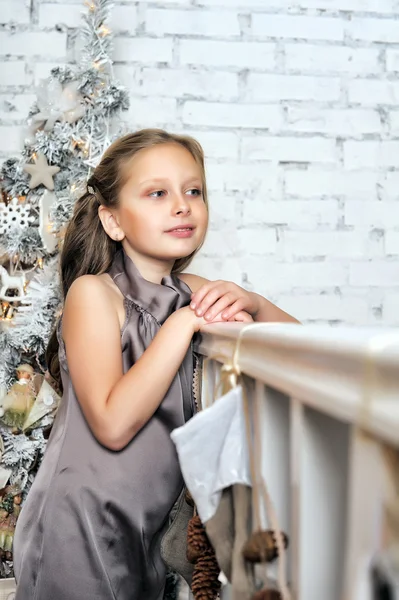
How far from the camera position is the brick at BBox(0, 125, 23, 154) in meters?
2.20

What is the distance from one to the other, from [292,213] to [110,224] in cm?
100

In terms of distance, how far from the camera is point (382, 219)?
238 centimetres

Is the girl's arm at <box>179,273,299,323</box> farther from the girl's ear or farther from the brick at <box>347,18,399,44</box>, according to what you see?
the brick at <box>347,18,399,44</box>

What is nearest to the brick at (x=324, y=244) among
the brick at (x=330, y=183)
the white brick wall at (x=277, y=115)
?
the white brick wall at (x=277, y=115)

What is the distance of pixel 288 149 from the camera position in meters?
2.33

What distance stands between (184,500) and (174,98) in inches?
60.4

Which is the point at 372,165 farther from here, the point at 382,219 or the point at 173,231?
the point at 173,231

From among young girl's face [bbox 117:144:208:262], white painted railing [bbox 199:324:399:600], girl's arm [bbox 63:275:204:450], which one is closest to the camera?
white painted railing [bbox 199:324:399:600]

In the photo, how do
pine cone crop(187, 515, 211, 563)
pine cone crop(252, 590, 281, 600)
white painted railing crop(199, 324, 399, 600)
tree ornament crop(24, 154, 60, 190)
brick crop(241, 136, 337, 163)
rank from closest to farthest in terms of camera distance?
white painted railing crop(199, 324, 399, 600) → pine cone crop(252, 590, 281, 600) → pine cone crop(187, 515, 211, 563) → tree ornament crop(24, 154, 60, 190) → brick crop(241, 136, 337, 163)

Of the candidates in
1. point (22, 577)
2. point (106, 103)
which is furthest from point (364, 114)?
point (22, 577)

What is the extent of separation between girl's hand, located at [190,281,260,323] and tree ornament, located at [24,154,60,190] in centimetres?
99

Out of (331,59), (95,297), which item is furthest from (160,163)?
(331,59)

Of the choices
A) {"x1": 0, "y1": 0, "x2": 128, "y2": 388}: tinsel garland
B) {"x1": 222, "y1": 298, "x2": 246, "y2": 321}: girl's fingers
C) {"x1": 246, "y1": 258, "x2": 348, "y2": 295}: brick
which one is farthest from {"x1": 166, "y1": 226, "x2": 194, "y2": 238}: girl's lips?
{"x1": 246, "y1": 258, "x2": 348, "y2": 295}: brick

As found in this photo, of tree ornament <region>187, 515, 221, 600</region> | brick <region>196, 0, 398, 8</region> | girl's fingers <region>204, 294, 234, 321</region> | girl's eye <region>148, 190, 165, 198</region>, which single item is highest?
brick <region>196, 0, 398, 8</region>
